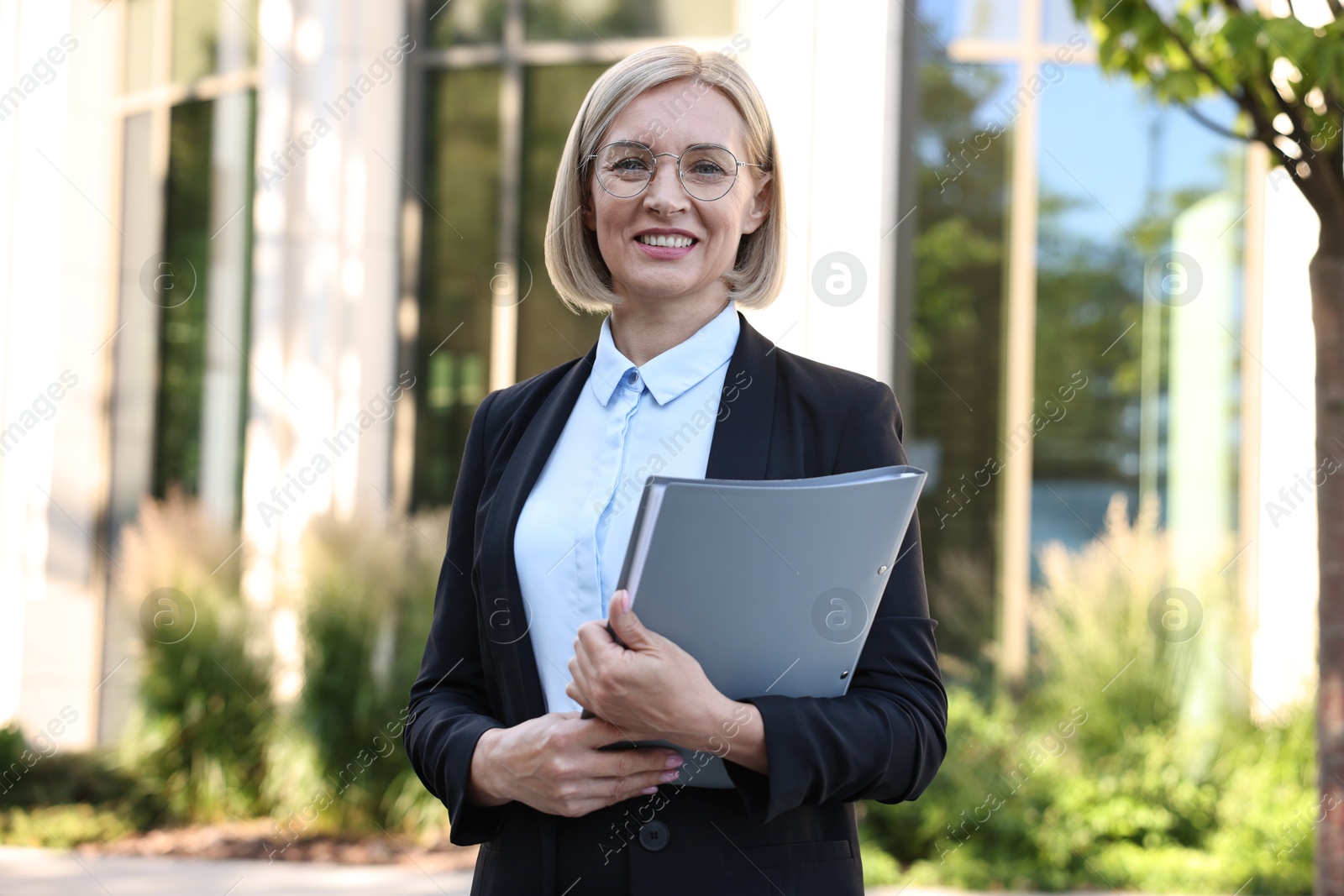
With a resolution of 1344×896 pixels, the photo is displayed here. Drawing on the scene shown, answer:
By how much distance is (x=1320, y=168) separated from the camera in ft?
9.88

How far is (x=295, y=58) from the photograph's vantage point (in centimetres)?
773

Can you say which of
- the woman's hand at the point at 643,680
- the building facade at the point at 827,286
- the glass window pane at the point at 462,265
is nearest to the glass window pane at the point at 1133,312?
the building facade at the point at 827,286

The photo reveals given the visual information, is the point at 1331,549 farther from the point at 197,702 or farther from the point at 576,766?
the point at 197,702

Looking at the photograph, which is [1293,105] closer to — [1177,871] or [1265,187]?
[1177,871]

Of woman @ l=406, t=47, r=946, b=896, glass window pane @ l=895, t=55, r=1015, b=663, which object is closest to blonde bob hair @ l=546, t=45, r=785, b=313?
woman @ l=406, t=47, r=946, b=896

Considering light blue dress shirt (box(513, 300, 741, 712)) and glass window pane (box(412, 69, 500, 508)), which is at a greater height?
glass window pane (box(412, 69, 500, 508))

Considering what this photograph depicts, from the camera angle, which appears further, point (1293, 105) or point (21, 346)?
point (21, 346)

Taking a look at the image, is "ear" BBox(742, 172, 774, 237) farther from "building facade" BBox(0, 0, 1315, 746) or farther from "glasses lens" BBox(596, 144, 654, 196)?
"building facade" BBox(0, 0, 1315, 746)

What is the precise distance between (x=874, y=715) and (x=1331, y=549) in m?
2.21

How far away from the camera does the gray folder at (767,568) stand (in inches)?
48.8

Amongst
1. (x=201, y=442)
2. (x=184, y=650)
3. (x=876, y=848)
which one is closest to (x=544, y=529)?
(x=876, y=848)

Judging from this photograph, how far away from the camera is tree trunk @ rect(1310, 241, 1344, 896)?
3068 mm

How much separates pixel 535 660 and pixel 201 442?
7681 millimetres

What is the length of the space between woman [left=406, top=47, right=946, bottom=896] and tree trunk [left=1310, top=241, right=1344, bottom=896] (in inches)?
79.6
